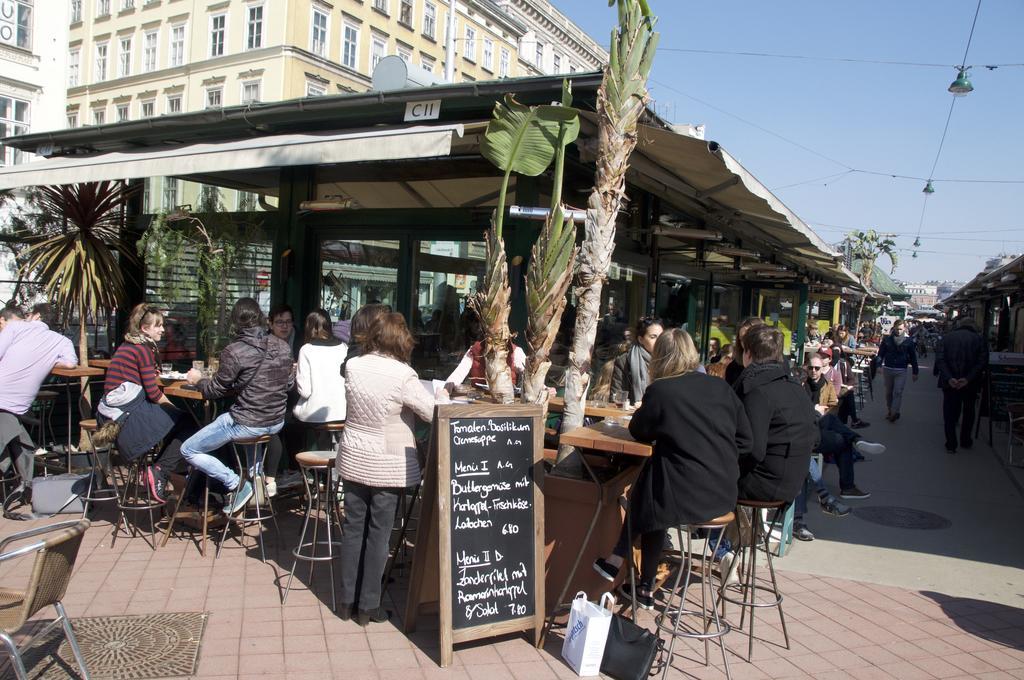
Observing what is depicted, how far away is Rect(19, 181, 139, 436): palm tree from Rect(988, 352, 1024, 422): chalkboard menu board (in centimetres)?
1204

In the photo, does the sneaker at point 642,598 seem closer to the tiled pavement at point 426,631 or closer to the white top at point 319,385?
the tiled pavement at point 426,631

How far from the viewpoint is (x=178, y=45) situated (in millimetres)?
39438

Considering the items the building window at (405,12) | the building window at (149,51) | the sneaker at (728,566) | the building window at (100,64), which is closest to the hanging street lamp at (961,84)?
the sneaker at (728,566)

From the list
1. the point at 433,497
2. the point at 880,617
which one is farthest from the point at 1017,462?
the point at 433,497

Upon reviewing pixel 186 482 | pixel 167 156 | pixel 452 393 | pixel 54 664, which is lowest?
pixel 54 664

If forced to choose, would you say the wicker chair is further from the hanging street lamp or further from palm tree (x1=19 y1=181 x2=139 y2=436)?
the hanging street lamp

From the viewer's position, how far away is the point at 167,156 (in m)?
6.38

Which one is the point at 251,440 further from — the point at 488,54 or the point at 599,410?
the point at 488,54

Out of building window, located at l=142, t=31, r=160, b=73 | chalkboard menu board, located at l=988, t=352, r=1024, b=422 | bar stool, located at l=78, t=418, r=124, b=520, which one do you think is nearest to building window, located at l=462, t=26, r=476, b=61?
building window, located at l=142, t=31, r=160, b=73

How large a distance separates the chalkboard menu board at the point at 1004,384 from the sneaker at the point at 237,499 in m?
10.8

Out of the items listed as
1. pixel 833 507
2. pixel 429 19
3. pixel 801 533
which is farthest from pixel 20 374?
pixel 429 19

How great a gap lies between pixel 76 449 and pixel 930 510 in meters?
→ 8.41

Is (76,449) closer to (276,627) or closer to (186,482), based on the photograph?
(186,482)

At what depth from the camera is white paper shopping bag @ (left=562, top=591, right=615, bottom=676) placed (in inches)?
143
